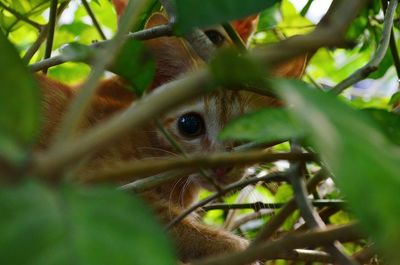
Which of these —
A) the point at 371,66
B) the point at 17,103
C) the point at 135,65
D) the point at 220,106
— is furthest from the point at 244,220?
the point at 17,103

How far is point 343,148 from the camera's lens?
1.22 feet

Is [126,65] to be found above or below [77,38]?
above

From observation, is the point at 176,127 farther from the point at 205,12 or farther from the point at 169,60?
the point at 205,12

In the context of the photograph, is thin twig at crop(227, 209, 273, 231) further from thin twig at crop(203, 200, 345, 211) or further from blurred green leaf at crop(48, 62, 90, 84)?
blurred green leaf at crop(48, 62, 90, 84)

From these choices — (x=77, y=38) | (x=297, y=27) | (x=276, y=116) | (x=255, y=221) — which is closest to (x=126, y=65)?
(x=276, y=116)

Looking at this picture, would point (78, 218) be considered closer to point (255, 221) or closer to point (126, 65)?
point (126, 65)

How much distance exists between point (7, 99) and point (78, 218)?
0.09 meters

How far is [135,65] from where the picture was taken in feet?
2.47

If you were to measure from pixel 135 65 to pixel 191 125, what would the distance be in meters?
1.43

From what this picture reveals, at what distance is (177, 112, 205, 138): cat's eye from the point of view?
2.18 meters

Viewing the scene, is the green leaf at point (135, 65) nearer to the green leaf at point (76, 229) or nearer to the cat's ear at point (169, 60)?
the green leaf at point (76, 229)

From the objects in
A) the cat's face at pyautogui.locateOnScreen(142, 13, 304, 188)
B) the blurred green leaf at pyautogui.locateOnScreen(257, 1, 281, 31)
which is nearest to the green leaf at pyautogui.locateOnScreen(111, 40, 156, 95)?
the blurred green leaf at pyautogui.locateOnScreen(257, 1, 281, 31)

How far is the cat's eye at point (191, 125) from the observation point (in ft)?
7.16

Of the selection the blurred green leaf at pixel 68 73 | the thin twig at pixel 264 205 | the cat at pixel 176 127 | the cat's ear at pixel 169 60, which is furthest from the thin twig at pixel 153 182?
the cat's ear at pixel 169 60
